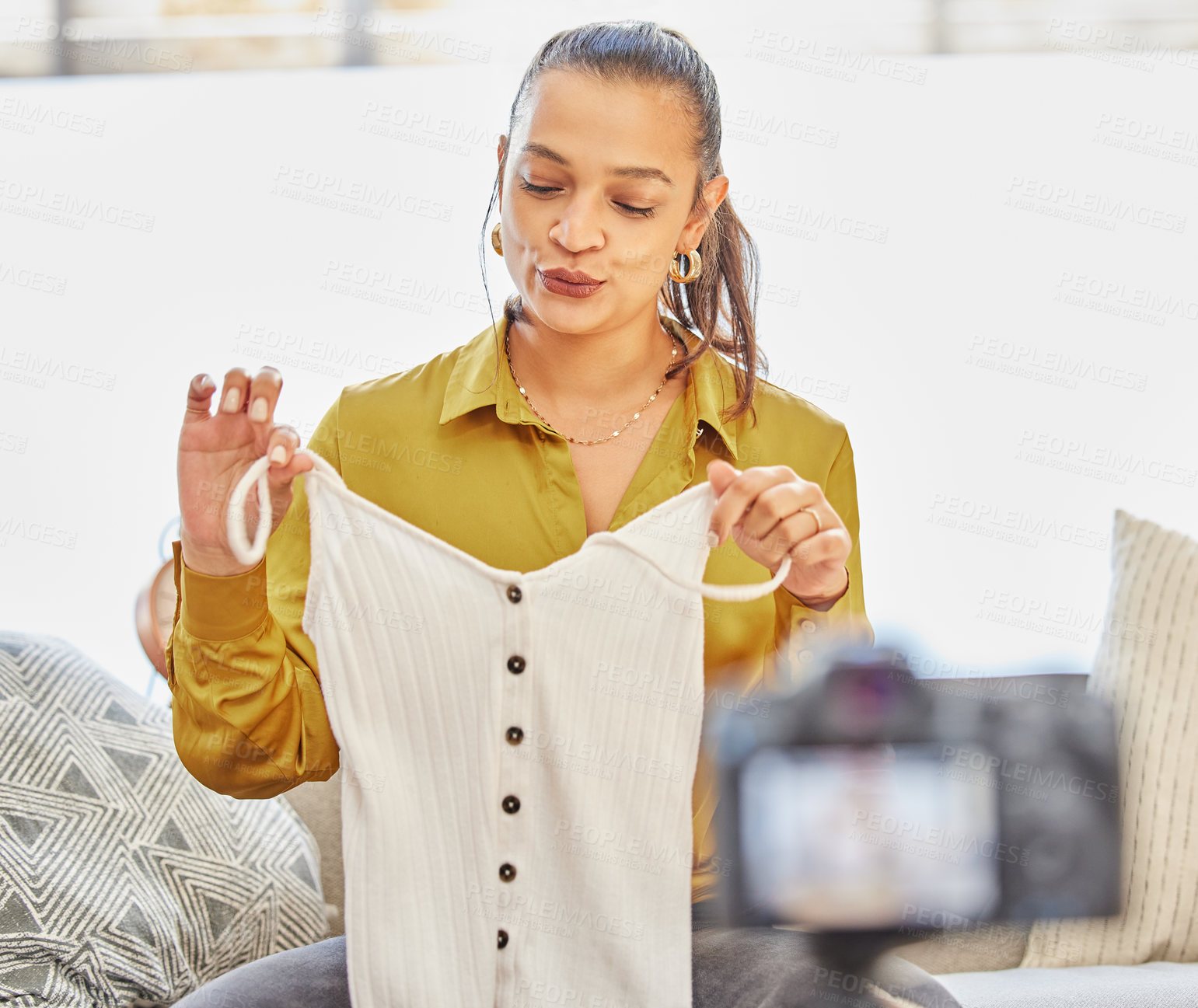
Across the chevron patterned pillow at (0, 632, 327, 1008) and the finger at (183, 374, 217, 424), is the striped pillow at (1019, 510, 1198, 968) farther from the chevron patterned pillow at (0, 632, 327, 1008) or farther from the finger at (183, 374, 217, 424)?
the finger at (183, 374, 217, 424)

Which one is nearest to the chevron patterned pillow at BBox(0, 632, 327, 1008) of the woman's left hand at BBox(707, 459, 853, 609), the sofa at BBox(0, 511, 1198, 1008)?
the sofa at BBox(0, 511, 1198, 1008)

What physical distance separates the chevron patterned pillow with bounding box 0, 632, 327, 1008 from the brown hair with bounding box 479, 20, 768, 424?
0.74 metres

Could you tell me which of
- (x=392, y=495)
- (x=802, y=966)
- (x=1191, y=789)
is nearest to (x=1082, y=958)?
(x=1191, y=789)

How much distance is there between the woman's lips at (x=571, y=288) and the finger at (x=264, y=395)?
28cm

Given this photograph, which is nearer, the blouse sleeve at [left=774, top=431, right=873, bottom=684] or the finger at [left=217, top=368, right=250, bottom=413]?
the finger at [left=217, top=368, right=250, bottom=413]

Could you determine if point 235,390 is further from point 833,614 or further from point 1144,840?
point 1144,840

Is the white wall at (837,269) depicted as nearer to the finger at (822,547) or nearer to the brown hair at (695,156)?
the brown hair at (695,156)

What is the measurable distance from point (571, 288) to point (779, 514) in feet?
1.03

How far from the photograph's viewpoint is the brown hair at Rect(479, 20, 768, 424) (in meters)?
1.06

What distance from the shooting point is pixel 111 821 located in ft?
4.37

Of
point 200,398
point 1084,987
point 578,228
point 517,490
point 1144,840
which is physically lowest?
point 1084,987

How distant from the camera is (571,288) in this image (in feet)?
3.49

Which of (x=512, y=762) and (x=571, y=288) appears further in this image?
(x=571, y=288)

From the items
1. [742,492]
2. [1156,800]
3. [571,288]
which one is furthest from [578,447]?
[1156,800]
